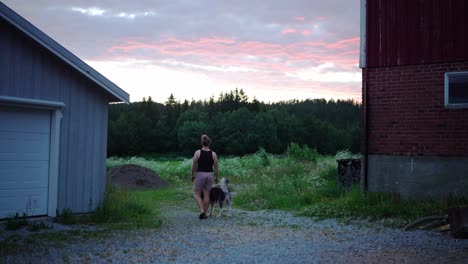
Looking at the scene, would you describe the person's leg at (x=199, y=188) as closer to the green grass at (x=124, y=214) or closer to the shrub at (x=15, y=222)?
the green grass at (x=124, y=214)

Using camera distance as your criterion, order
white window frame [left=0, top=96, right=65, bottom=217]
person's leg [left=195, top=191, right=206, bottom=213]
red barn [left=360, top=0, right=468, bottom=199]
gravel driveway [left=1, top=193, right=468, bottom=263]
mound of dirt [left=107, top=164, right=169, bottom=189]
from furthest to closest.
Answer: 1. mound of dirt [left=107, top=164, right=169, bottom=189]
2. person's leg [left=195, top=191, right=206, bottom=213]
3. red barn [left=360, top=0, right=468, bottom=199]
4. white window frame [left=0, top=96, right=65, bottom=217]
5. gravel driveway [left=1, top=193, right=468, bottom=263]

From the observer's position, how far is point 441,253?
904 centimetres

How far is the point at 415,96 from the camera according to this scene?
46.4 feet

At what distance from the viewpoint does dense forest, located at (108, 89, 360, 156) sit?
9512cm

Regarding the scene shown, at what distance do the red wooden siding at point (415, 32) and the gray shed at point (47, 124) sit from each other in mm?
6962

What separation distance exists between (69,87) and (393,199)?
8.62 meters

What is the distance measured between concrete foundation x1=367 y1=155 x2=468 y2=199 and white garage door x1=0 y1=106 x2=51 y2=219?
27.5ft

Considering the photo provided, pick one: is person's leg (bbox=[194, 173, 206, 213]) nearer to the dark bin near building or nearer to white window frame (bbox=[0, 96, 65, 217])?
white window frame (bbox=[0, 96, 65, 217])

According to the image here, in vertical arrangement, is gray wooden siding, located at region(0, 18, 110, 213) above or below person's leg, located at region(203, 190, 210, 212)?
above

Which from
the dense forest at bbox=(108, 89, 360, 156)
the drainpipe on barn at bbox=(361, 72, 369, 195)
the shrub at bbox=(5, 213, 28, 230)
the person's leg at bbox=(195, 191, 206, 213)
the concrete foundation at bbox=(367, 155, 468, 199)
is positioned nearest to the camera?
the shrub at bbox=(5, 213, 28, 230)

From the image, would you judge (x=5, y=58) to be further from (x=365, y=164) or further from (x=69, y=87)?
(x=365, y=164)

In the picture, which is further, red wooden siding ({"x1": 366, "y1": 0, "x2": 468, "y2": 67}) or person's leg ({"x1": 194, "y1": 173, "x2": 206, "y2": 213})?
person's leg ({"x1": 194, "y1": 173, "x2": 206, "y2": 213})

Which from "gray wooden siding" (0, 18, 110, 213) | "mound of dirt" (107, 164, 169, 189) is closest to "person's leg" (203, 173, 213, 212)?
"gray wooden siding" (0, 18, 110, 213)

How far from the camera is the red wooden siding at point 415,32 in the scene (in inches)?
536
